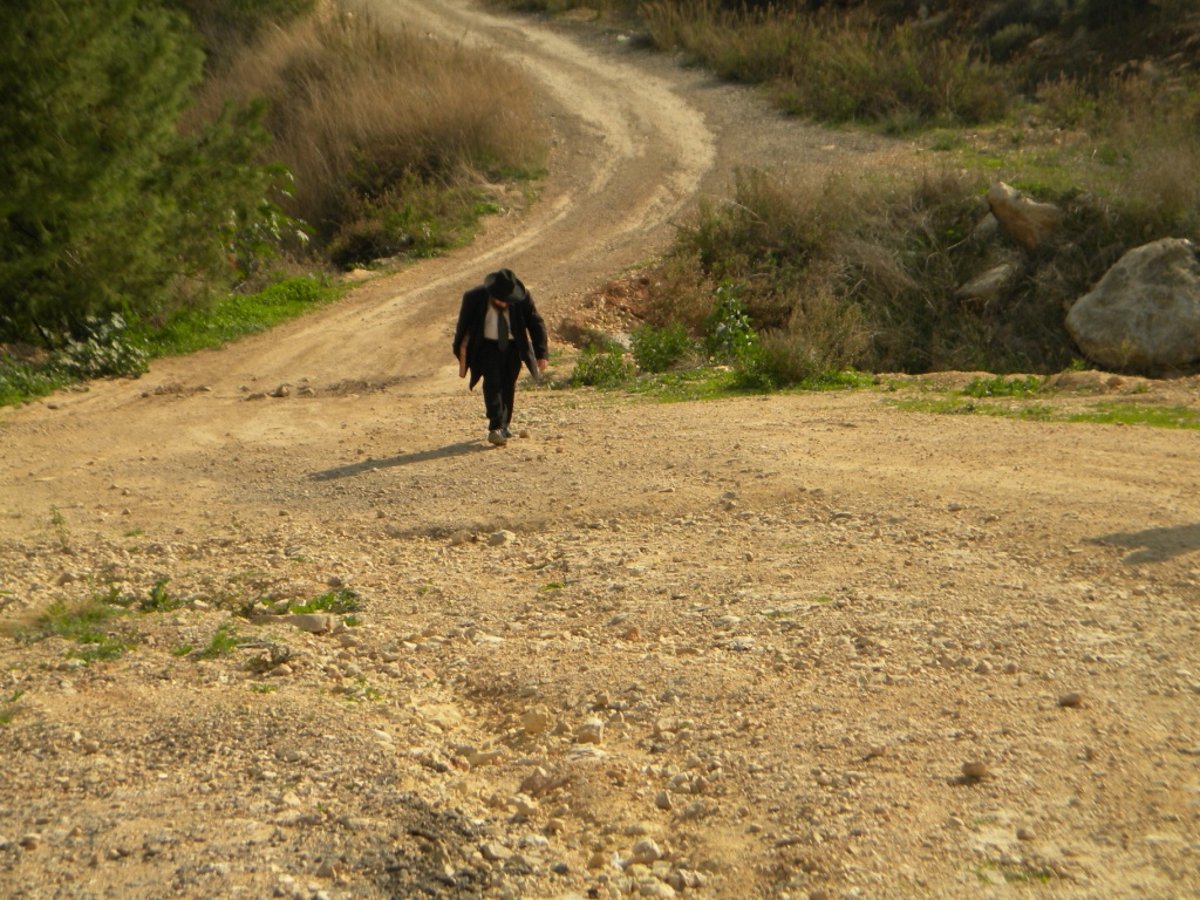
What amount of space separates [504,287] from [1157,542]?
5105 mm

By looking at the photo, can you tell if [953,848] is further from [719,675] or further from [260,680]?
[260,680]

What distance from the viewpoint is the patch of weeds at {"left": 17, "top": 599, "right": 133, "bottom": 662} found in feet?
21.0

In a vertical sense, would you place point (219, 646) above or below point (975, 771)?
below

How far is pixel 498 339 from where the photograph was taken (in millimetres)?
10234

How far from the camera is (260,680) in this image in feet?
20.0

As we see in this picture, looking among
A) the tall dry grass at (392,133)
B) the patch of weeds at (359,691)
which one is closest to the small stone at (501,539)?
the patch of weeds at (359,691)

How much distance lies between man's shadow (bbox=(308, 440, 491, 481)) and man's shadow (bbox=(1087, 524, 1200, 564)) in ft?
15.9

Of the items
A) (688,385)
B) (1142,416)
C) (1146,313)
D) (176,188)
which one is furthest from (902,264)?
(176,188)

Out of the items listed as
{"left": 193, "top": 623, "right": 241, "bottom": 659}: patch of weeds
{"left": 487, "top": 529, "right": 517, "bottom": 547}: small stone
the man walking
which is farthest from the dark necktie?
{"left": 193, "top": 623, "right": 241, "bottom": 659}: patch of weeds

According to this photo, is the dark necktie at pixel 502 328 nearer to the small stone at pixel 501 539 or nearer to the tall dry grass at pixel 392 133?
the small stone at pixel 501 539

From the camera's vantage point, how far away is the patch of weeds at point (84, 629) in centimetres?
641

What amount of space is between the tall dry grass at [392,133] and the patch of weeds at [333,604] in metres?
12.9

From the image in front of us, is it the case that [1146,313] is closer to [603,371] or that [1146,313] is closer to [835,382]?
[835,382]

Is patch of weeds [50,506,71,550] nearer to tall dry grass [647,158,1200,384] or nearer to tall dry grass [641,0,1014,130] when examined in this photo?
tall dry grass [647,158,1200,384]
